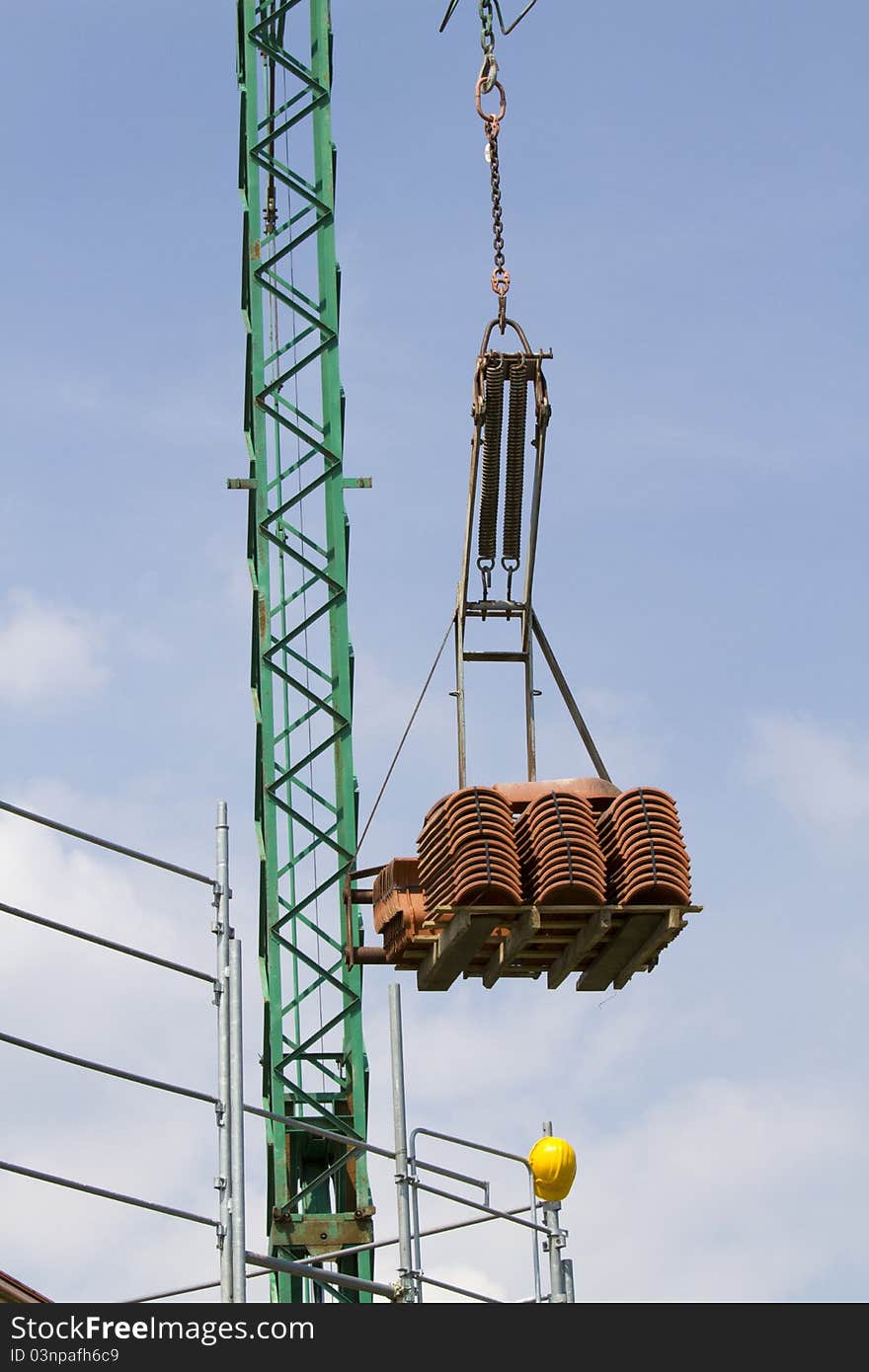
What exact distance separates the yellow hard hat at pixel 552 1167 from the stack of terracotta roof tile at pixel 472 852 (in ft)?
7.54

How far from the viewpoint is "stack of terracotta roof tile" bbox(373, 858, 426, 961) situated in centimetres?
2416

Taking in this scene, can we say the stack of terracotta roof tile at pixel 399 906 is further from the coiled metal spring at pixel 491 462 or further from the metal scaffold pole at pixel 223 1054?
the metal scaffold pole at pixel 223 1054

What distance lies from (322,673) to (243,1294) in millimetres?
15710

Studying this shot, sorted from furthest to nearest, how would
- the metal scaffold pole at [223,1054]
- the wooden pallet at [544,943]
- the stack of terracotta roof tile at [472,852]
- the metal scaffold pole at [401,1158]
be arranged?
Result: the wooden pallet at [544,943] < the stack of terracotta roof tile at [472,852] < the metal scaffold pole at [401,1158] < the metal scaffold pole at [223,1054]

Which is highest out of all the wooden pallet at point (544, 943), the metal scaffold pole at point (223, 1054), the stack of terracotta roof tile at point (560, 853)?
the stack of terracotta roof tile at point (560, 853)

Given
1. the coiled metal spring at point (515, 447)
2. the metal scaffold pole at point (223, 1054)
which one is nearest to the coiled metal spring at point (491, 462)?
the coiled metal spring at point (515, 447)

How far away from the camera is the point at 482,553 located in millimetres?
25469

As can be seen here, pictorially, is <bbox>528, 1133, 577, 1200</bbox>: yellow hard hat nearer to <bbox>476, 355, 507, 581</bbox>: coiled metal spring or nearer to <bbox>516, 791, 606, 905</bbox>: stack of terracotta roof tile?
<bbox>516, 791, 606, 905</bbox>: stack of terracotta roof tile

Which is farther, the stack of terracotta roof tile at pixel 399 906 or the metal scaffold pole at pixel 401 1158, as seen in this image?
the stack of terracotta roof tile at pixel 399 906

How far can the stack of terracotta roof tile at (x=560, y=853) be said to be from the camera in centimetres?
2264

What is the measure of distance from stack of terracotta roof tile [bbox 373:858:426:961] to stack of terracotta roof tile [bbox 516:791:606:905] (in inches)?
60.5

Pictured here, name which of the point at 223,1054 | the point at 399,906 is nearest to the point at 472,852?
the point at 399,906

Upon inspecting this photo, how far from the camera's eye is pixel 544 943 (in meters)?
23.5
